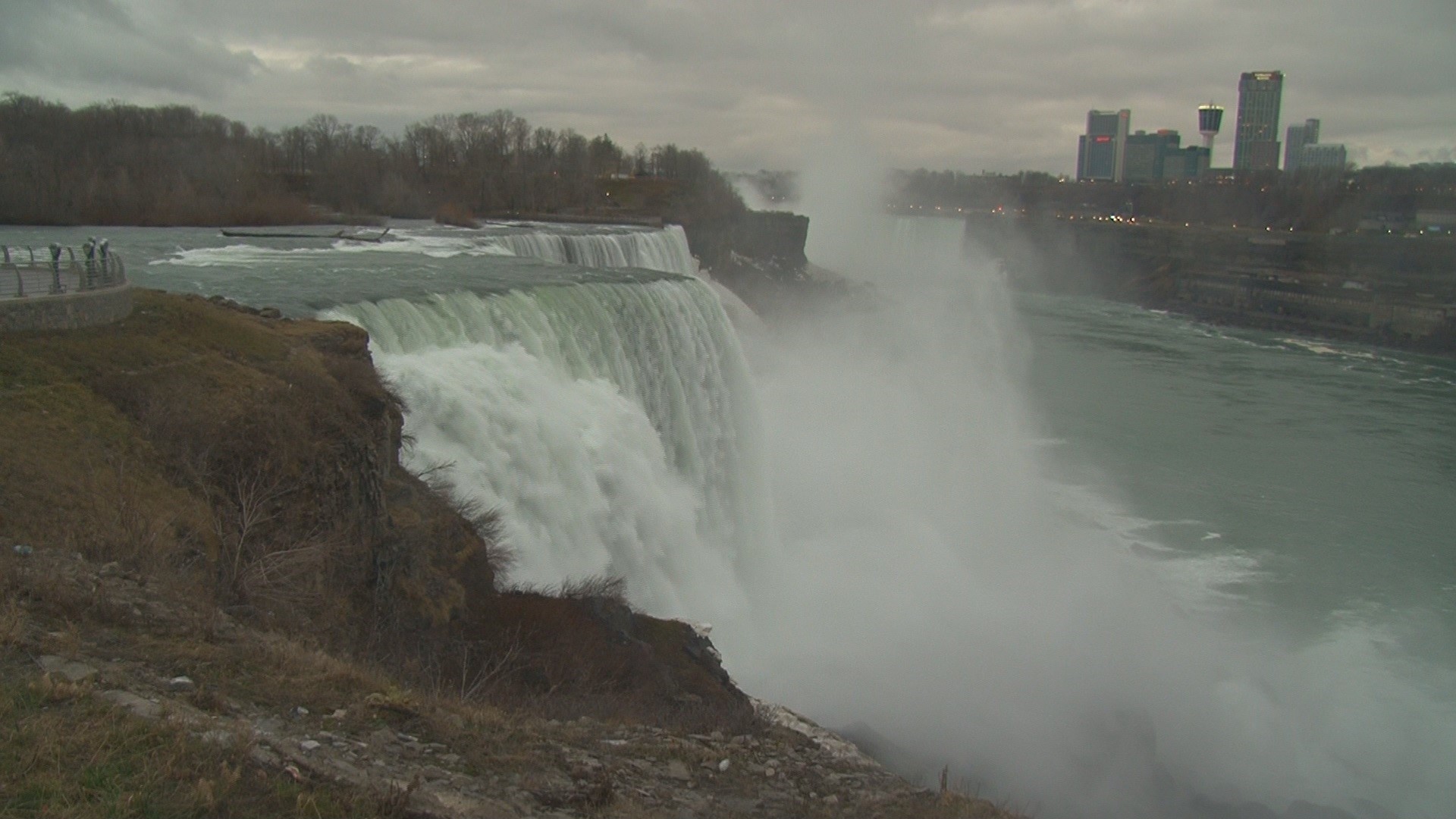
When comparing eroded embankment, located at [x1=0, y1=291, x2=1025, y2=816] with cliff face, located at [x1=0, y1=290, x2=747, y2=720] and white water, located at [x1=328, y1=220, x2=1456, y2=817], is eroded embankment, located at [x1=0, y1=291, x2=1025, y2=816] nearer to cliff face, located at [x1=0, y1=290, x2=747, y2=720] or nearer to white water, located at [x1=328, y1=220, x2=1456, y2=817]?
cliff face, located at [x1=0, y1=290, x2=747, y2=720]

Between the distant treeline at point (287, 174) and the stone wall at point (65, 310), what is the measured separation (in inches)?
1080

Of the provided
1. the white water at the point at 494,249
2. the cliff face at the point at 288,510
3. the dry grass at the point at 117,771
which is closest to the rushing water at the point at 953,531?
the white water at the point at 494,249

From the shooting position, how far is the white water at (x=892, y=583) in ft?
44.1

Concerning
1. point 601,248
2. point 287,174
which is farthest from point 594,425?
point 287,174

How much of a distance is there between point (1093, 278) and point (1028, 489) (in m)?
59.6

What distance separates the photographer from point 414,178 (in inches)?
2106

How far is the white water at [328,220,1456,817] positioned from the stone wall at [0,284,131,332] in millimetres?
3065

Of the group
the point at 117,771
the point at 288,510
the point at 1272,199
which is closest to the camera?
the point at 117,771

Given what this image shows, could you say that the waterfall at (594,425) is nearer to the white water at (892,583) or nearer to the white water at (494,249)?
the white water at (892,583)

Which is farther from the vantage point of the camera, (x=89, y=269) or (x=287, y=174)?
(x=287, y=174)

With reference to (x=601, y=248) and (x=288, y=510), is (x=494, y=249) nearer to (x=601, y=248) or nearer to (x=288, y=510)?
(x=601, y=248)

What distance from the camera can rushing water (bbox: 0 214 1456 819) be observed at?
1380cm

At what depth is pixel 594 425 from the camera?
593 inches

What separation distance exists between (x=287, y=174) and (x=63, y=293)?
1789 inches
